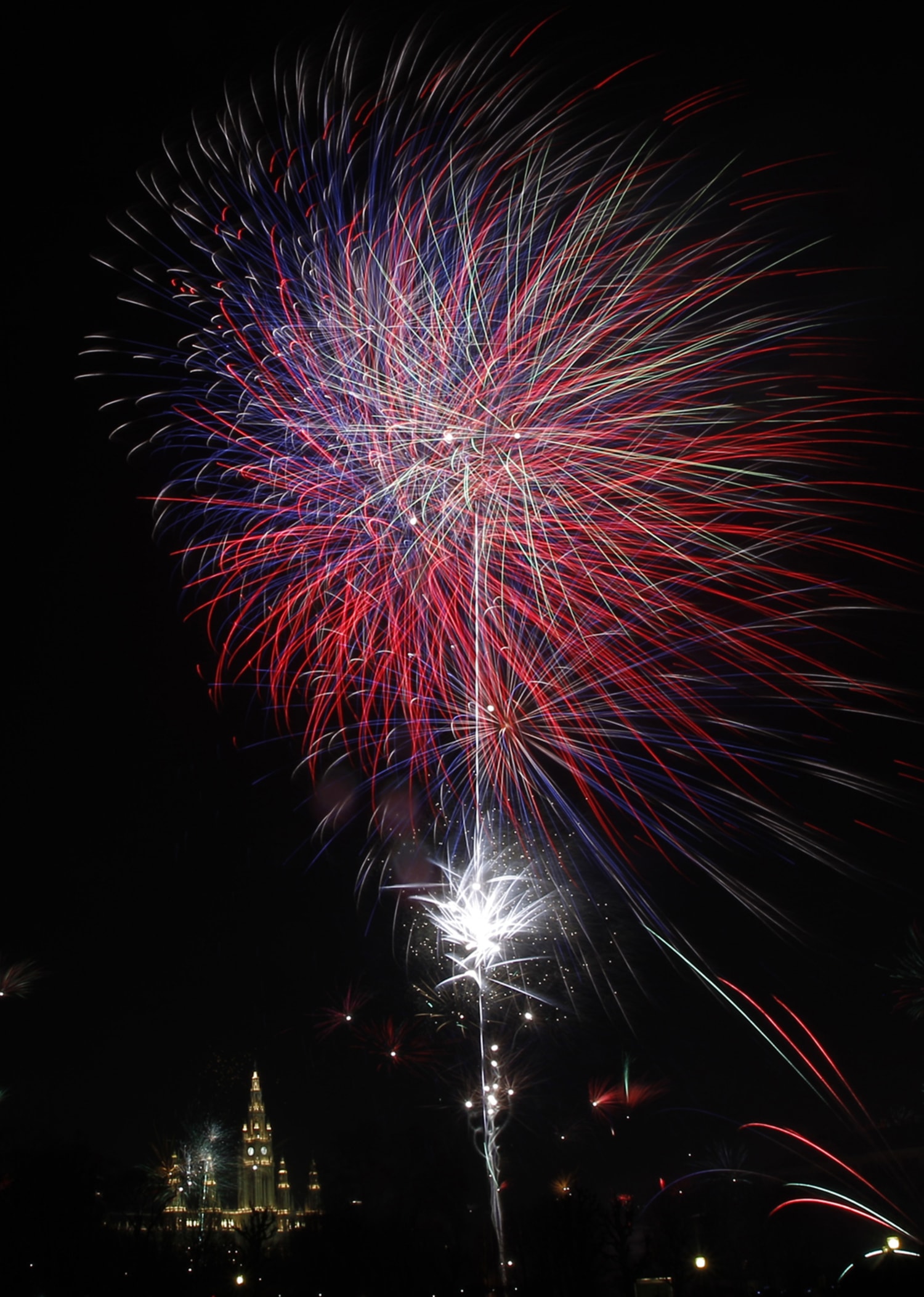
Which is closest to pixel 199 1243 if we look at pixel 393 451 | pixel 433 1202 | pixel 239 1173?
pixel 433 1202

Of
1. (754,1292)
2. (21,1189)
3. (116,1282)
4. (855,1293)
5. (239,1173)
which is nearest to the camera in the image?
(855,1293)

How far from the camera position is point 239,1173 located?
96.8 meters

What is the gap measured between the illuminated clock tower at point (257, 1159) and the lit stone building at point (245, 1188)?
0.07m

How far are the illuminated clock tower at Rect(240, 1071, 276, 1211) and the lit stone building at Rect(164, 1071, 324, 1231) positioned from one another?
0.07m

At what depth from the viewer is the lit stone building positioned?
204 feet

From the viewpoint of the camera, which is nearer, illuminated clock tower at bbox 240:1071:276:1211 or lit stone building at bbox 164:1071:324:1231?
lit stone building at bbox 164:1071:324:1231

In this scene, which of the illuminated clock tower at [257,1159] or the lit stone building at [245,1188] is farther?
the illuminated clock tower at [257,1159]

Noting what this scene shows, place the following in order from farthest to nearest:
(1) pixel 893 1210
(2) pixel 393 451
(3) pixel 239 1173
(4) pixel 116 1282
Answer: (3) pixel 239 1173, (1) pixel 893 1210, (4) pixel 116 1282, (2) pixel 393 451

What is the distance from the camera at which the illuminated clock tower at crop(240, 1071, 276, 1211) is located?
325ft

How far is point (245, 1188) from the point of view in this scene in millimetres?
98812

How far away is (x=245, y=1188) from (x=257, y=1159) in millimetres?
9266

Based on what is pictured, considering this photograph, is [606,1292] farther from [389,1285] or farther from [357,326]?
[357,326]

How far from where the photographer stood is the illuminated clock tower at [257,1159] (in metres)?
99.0

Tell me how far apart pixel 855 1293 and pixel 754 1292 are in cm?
1620
